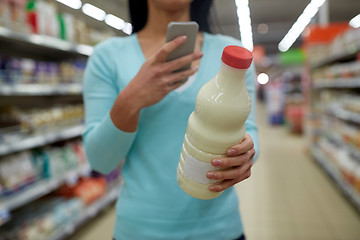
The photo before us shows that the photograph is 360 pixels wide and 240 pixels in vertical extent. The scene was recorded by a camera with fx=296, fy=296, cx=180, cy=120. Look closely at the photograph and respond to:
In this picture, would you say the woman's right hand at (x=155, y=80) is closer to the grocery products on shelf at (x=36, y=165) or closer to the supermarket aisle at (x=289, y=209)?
the supermarket aisle at (x=289, y=209)

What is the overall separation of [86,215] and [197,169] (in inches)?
106

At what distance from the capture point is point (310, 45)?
17.8ft

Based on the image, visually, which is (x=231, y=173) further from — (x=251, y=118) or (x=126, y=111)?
(x=126, y=111)

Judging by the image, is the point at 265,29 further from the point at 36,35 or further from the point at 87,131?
the point at 36,35

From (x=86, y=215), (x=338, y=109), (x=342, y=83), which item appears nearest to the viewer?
(x=86, y=215)

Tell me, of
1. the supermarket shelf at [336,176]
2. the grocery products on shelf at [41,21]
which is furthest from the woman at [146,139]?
the supermarket shelf at [336,176]

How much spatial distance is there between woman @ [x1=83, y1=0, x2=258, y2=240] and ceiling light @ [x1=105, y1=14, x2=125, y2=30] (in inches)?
2.9

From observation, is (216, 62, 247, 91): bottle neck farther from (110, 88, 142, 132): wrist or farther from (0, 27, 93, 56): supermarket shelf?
(0, 27, 93, 56): supermarket shelf

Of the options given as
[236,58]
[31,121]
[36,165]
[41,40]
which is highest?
[41,40]

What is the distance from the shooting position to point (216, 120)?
339mm

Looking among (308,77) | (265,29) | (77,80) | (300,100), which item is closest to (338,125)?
(308,77)

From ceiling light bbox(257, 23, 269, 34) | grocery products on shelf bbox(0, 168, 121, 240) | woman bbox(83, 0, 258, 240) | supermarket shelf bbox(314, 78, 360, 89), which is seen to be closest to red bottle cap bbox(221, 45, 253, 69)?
woman bbox(83, 0, 258, 240)

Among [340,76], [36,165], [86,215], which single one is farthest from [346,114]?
[36,165]

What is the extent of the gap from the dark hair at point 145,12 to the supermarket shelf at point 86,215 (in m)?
2.10
